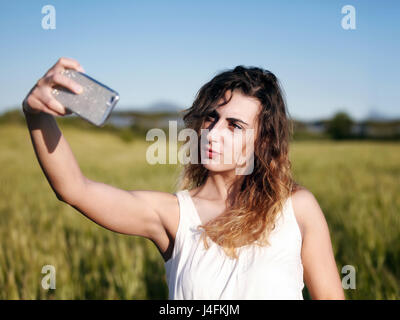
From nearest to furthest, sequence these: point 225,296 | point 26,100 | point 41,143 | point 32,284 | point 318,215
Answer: point 26,100 < point 41,143 < point 225,296 < point 318,215 < point 32,284

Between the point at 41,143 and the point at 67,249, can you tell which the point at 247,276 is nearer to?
the point at 41,143

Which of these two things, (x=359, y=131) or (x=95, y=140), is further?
(x=359, y=131)

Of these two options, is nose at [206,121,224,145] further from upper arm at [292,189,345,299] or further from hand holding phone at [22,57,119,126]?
hand holding phone at [22,57,119,126]

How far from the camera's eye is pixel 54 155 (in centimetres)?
108

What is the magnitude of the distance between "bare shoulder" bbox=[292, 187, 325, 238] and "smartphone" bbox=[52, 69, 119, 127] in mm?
800

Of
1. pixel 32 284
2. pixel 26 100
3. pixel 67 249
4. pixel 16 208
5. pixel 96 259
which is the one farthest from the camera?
pixel 16 208

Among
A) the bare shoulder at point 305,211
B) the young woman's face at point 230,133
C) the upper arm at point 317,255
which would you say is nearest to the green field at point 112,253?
the upper arm at point 317,255

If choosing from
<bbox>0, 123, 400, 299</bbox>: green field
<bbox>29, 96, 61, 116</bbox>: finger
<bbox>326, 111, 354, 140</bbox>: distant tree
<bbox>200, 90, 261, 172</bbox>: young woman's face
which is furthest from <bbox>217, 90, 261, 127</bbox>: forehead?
<bbox>326, 111, 354, 140</bbox>: distant tree

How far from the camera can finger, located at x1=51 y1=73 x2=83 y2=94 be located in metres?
0.83

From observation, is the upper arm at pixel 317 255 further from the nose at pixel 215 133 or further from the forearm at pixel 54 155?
the forearm at pixel 54 155

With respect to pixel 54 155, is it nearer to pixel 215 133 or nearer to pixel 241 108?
pixel 215 133

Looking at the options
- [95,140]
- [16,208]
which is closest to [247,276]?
[16,208]

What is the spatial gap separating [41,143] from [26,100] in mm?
161

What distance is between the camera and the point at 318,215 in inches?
52.8
